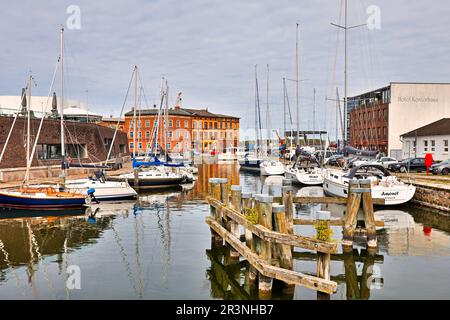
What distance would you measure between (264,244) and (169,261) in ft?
17.3

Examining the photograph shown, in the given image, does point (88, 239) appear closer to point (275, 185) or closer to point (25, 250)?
point (25, 250)

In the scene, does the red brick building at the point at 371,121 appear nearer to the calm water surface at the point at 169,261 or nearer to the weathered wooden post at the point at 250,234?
the calm water surface at the point at 169,261

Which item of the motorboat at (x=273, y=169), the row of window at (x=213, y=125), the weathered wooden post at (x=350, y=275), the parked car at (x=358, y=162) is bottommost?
the weathered wooden post at (x=350, y=275)

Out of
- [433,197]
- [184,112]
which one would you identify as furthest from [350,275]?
[184,112]

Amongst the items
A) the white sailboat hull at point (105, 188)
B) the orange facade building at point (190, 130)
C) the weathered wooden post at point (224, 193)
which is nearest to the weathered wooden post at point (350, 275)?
the weathered wooden post at point (224, 193)

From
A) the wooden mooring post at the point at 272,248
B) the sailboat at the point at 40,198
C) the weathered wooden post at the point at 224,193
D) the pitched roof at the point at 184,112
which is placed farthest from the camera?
the pitched roof at the point at 184,112

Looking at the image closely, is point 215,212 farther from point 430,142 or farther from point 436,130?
point 436,130

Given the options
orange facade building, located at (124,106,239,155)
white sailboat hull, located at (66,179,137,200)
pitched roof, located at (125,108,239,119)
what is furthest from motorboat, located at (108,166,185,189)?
pitched roof, located at (125,108,239,119)

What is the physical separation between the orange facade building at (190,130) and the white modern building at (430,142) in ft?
188

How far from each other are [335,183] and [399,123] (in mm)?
38086

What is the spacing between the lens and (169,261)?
54.3ft

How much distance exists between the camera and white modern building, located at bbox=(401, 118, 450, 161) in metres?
50.8

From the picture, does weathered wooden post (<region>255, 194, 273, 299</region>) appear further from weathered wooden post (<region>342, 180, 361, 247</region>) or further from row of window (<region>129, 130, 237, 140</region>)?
row of window (<region>129, 130, 237, 140</region>)

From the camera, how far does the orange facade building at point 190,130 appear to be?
110m
